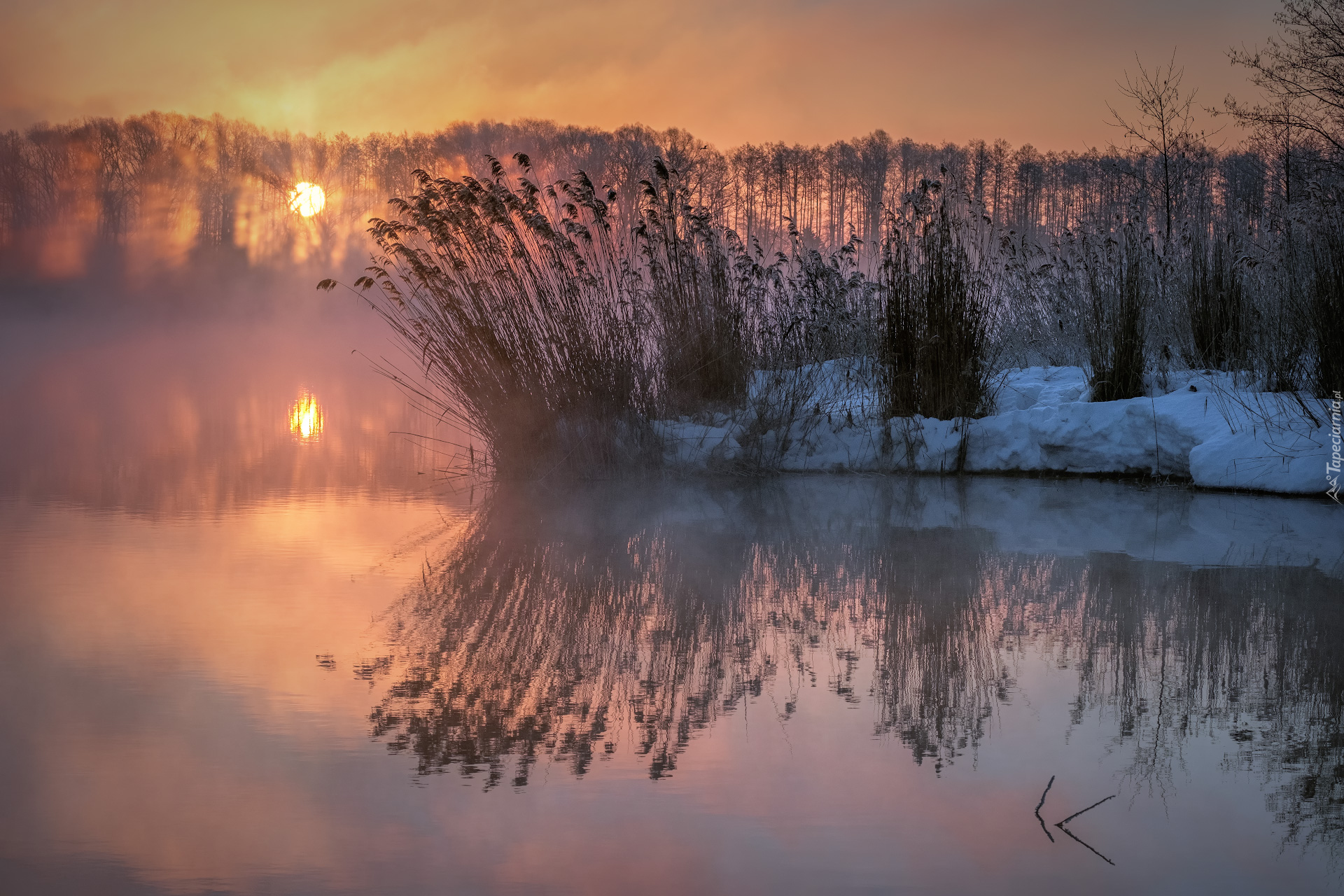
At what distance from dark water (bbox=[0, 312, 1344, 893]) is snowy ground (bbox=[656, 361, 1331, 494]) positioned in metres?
0.64

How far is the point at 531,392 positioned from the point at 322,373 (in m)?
11.4

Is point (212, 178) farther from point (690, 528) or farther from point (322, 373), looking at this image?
point (690, 528)

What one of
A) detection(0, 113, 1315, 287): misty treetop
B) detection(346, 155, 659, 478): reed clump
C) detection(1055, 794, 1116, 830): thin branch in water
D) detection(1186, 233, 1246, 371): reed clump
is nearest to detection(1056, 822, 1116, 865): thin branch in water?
detection(1055, 794, 1116, 830): thin branch in water

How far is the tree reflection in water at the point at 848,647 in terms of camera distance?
211 cm

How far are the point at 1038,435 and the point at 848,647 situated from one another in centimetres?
372

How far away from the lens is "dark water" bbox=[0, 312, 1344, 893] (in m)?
1.65

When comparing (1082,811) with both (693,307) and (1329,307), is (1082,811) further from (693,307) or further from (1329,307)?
(693,307)

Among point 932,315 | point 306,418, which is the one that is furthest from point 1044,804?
point 306,418

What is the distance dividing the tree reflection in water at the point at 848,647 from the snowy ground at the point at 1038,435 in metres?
1.87

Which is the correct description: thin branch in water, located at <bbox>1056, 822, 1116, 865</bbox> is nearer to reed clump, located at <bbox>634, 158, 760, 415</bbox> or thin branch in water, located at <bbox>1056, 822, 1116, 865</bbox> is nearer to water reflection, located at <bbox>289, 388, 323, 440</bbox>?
reed clump, located at <bbox>634, 158, 760, 415</bbox>

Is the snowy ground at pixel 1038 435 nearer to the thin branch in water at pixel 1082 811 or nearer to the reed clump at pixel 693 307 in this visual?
the reed clump at pixel 693 307

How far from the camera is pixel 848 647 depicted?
2.77m

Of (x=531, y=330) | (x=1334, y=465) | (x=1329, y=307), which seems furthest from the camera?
(x=531, y=330)

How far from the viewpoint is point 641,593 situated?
10.9 feet
